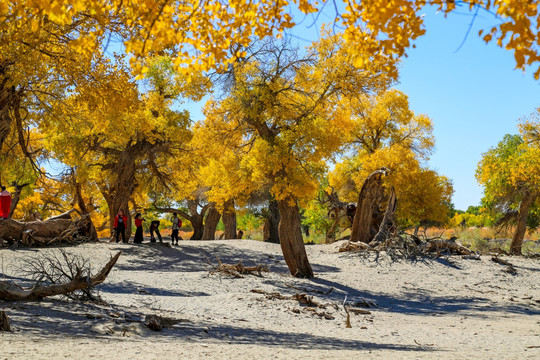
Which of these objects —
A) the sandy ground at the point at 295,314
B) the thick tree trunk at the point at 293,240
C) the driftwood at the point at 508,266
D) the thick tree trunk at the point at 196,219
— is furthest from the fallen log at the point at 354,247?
the thick tree trunk at the point at 196,219

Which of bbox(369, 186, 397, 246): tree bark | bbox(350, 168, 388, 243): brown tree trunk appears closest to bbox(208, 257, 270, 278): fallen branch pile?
bbox(369, 186, 397, 246): tree bark

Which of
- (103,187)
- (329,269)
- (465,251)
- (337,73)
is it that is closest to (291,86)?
(337,73)

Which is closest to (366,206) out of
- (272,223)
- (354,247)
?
(354,247)

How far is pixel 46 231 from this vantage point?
20297mm

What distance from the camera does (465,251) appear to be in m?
20.2

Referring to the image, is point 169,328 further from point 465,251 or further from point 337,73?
point 465,251

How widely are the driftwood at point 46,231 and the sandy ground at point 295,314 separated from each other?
1.93 m

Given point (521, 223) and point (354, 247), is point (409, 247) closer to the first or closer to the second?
point (354, 247)

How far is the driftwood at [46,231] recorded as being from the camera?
1916cm

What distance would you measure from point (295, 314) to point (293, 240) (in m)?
5.33

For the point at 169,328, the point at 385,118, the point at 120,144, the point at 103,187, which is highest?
the point at 385,118

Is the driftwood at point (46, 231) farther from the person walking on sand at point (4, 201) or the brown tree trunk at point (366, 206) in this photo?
the brown tree trunk at point (366, 206)

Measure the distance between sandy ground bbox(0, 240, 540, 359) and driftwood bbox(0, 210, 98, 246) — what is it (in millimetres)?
1934

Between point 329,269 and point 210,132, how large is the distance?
631cm
